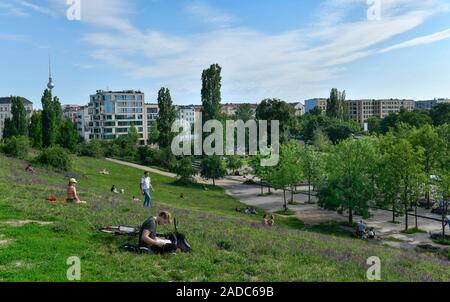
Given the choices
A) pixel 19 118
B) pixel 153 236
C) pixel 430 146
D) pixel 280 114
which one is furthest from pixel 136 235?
pixel 19 118

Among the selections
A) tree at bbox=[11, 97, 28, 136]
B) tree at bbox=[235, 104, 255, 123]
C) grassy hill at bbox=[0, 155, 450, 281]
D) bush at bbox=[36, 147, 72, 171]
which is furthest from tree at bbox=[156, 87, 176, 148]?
grassy hill at bbox=[0, 155, 450, 281]

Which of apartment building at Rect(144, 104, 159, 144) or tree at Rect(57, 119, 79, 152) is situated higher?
apartment building at Rect(144, 104, 159, 144)

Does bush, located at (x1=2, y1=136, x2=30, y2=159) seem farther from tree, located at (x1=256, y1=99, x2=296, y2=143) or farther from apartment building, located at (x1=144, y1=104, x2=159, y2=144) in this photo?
apartment building, located at (x1=144, y1=104, x2=159, y2=144)

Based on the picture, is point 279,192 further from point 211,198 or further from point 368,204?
point 368,204

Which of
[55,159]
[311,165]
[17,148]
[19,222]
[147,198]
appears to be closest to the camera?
[19,222]

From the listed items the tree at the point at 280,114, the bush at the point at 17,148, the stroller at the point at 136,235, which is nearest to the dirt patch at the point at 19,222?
the stroller at the point at 136,235

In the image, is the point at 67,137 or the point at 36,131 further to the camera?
the point at 36,131

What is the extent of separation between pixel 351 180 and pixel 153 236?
3081 centimetres

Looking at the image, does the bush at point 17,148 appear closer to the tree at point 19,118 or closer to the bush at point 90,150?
the bush at point 90,150

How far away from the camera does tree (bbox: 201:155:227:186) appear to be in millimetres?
70188

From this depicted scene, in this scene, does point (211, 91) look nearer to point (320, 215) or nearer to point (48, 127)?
point (48, 127)

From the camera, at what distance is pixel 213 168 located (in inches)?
2758

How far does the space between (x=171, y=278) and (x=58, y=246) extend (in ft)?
14.8

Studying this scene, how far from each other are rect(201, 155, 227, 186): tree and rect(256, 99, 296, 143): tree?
20.1 m
